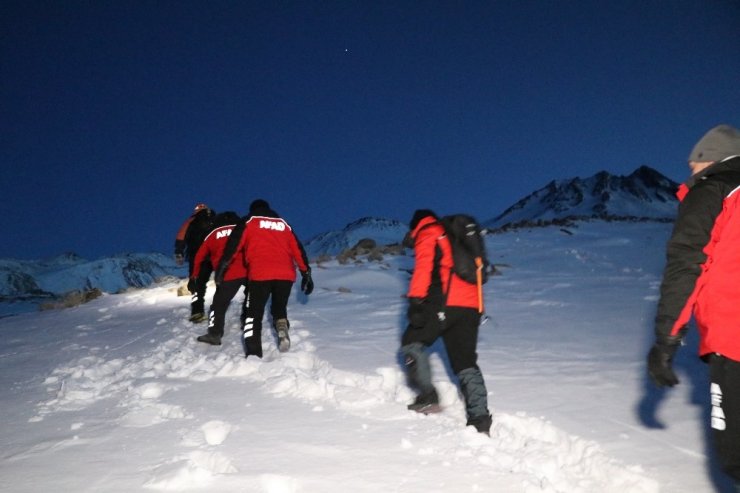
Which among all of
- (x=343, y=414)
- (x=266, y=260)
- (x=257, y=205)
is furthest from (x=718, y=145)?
(x=257, y=205)

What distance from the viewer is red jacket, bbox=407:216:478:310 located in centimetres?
388

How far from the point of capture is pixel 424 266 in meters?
3.92

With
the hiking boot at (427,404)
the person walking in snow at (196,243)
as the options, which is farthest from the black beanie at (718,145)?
the person walking in snow at (196,243)

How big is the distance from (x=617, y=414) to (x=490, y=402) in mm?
1013

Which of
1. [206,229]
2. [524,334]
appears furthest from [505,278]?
[206,229]

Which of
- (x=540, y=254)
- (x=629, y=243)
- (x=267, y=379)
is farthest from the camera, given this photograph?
(x=629, y=243)

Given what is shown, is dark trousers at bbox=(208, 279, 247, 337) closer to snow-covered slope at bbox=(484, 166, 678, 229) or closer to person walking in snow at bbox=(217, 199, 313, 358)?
person walking in snow at bbox=(217, 199, 313, 358)

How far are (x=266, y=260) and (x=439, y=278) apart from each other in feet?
9.23

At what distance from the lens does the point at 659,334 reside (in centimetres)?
254

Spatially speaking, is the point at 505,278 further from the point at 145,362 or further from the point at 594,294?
the point at 145,362

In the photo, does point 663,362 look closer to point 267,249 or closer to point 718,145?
point 718,145

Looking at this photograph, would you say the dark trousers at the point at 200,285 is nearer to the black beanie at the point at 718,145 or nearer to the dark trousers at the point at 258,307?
the dark trousers at the point at 258,307

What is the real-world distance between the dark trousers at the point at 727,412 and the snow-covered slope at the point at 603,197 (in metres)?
63.9

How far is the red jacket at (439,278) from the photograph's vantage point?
153 inches
